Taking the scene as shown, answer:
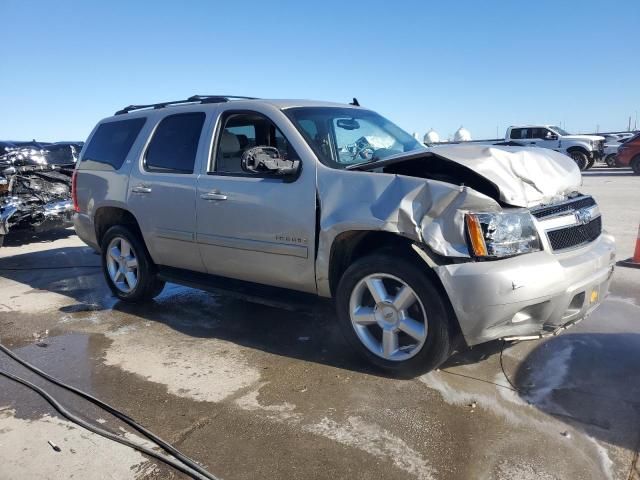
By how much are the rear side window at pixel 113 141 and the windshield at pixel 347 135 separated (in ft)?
6.58

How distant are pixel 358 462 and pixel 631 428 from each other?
5.00 feet

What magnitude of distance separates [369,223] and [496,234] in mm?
787

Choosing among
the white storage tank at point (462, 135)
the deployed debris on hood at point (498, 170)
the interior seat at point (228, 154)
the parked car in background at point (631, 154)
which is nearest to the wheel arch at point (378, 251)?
the deployed debris on hood at point (498, 170)

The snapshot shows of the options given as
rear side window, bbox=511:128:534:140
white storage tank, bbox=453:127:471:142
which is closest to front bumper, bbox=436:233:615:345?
rear side window, bbox=511:128:534:140

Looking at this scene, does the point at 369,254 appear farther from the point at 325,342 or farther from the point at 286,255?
the point at 325,342

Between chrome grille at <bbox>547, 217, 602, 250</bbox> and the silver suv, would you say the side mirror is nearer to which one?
the silver suv

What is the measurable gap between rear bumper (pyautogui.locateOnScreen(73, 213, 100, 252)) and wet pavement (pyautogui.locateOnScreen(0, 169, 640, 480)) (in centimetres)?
99

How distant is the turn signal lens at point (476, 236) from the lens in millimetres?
3121

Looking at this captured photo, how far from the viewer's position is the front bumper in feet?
10.1

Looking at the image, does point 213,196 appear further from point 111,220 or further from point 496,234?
point 496,234

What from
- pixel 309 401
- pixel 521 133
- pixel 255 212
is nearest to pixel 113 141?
pixel 255 212

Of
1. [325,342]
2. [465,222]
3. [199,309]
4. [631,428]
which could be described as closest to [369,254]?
[465,222]

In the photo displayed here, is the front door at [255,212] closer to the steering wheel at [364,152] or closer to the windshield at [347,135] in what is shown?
the windshield at [347,135]

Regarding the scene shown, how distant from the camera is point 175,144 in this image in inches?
194
